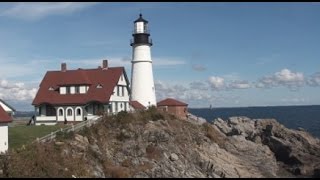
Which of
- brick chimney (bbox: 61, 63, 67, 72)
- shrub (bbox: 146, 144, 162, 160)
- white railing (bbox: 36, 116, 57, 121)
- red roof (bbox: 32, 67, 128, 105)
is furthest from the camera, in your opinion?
brick chimney (bbox: 61, 63, 67, 72)

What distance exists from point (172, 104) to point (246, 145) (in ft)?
35.7

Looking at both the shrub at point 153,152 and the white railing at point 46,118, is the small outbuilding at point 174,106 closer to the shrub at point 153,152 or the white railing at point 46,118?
the white railing at point 46,118

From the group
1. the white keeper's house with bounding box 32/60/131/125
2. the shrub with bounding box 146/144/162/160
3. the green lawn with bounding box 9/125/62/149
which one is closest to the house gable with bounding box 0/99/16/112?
the green lawn with bounding box 9/125/62/149

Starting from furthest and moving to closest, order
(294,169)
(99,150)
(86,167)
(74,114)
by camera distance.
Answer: (74,114), (294,169), (99,150), (86,167)

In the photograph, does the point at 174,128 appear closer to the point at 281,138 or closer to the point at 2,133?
the point at 281,138

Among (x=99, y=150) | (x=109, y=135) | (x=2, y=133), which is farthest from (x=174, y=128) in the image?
(x=2, y=133)

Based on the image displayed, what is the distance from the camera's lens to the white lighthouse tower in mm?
49156

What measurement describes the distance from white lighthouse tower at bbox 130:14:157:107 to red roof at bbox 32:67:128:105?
2011 millimetres

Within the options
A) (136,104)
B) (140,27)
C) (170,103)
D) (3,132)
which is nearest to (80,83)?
(136,104)

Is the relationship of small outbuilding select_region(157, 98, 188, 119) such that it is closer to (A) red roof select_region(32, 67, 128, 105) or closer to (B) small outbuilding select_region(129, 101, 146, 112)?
(B) small outbuilding select_region(129, 101, 146, 112)

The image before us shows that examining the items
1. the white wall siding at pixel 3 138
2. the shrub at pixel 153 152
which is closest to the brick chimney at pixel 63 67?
the shrub at pixel 153 152

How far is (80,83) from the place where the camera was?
150ft

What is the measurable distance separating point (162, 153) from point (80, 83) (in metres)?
14.3

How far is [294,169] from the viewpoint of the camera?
4003 centimetres
